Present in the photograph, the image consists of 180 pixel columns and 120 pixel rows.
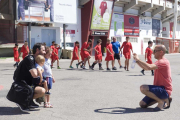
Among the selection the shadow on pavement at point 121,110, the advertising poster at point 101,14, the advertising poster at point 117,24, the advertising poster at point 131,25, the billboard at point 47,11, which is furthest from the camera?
the advertising poster at point 131,25

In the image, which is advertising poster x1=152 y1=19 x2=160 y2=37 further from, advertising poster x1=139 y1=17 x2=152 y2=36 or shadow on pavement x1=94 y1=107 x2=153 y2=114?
shadow on pavement x1=94 y1=107 x2=153 y2=114

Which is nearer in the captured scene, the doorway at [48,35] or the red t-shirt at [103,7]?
the doorway at [48,35]

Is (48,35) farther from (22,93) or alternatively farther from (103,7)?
(22,93)

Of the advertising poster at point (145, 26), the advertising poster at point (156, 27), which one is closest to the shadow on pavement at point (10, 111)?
the advertising poster at point (145, 26)

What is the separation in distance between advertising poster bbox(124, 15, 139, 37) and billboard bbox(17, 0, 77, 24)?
9.53 m

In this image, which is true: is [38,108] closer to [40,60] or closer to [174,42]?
[40,60]

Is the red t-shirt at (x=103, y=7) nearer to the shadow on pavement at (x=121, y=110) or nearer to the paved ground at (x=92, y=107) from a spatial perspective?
the paved ground at (x=92, y=107)

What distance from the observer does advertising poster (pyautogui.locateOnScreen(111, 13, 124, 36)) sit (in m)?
31.9

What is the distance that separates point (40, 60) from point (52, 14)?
802 inches

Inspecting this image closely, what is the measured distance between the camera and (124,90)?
26.2ft

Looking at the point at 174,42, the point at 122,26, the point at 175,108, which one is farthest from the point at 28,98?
the point at 174,42

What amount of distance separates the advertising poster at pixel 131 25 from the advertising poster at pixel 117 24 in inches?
33.5

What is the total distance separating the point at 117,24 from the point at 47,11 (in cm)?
1072

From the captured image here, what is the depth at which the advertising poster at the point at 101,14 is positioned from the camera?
28.2 m
